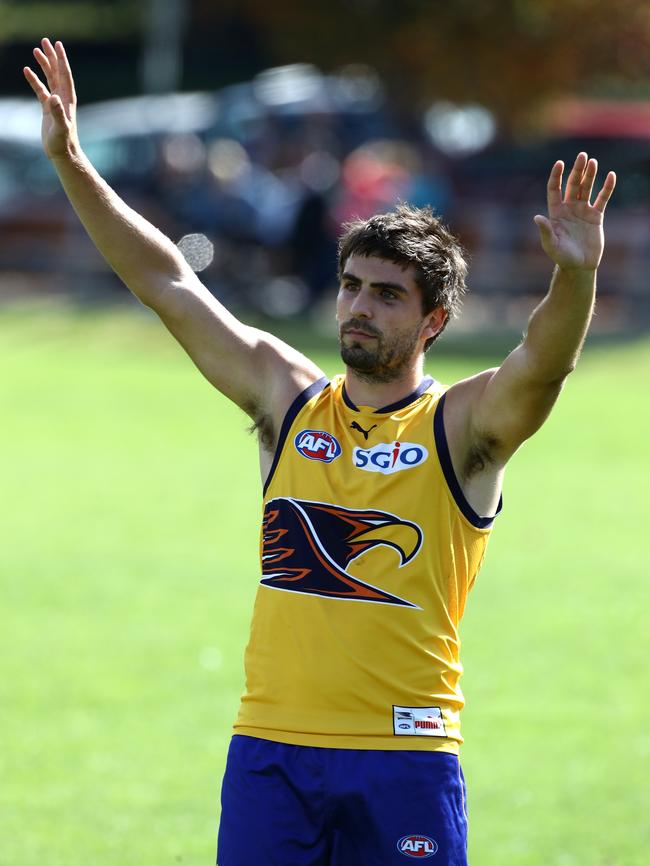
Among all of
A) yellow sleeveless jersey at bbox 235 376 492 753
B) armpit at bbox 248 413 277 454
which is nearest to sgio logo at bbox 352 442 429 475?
yellow sleeveless jersey at bbox 235 376 492 753

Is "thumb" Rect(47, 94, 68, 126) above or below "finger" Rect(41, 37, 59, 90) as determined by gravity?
below

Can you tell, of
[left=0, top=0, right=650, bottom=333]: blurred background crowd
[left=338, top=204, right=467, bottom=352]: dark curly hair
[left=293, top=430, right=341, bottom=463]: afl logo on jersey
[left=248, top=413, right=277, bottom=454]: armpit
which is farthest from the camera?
[left=0, top=0, right=650, bottom=333]: blurred background crowd

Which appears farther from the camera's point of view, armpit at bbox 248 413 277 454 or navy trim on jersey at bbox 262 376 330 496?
armpit at bbox 248 413 277 454

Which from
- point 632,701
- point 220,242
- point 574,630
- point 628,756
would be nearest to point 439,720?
point 628,756

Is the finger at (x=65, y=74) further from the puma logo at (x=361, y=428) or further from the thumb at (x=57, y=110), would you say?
the puma logo at (x=361, y=428)

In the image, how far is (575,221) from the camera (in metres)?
4.48

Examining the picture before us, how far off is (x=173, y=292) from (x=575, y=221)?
1381 millimetres

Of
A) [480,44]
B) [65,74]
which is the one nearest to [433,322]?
[65,74]

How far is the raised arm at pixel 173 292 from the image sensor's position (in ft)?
16.2

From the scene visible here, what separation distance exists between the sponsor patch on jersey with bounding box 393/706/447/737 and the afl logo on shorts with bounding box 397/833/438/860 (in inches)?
11.5

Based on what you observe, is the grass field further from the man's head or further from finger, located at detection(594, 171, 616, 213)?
finger, located at detection(594, 171, 616, 213)

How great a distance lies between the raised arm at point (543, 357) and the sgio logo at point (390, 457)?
4.5 inches

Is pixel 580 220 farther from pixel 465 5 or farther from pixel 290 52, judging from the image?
pixel 290 52

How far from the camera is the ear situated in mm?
4836
